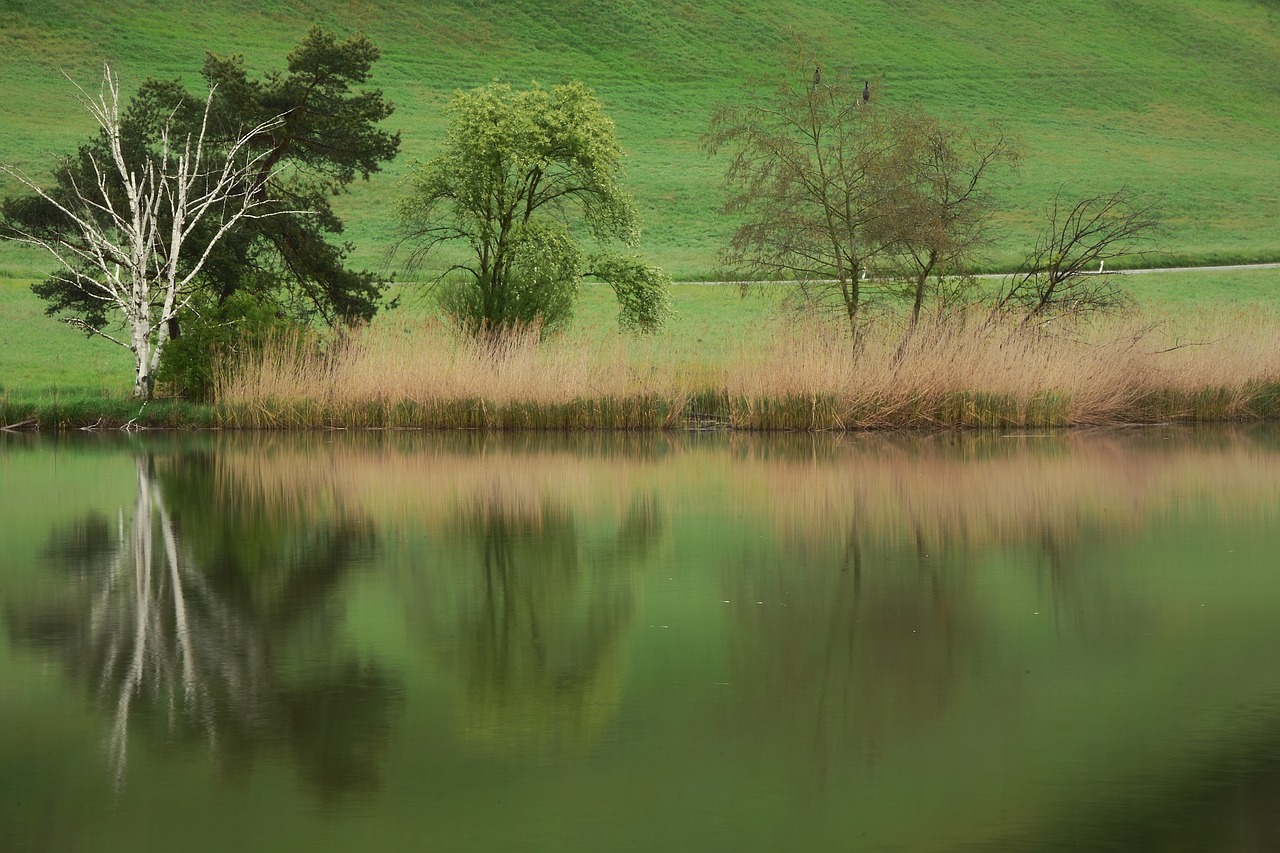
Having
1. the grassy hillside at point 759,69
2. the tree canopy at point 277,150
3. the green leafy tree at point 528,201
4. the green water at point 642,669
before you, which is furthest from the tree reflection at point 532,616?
the grassy hillside at point 759,69

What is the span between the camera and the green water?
655cm

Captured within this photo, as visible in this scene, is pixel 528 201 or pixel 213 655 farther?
pixel 528 201

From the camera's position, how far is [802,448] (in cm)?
2306

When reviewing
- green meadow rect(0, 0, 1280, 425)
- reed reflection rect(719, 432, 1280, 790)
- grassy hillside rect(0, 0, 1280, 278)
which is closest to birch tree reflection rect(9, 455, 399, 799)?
reed reflection rect(719, 432, 1280, 790)

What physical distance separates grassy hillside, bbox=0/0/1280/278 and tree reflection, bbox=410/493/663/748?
131 ft

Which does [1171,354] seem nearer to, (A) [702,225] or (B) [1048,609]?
(B) [1048,609]

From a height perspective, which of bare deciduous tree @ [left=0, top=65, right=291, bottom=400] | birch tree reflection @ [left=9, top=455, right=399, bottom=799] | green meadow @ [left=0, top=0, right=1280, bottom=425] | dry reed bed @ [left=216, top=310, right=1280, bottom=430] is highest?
green meadow @ [left=0, top=0, right=1280, bottom=425]

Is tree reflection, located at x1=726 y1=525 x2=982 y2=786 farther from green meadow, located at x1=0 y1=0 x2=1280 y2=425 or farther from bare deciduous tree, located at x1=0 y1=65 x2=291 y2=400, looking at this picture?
green meadow, located at x1=0 y1=0 x2=1280 y2=425

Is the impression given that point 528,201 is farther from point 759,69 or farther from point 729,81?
point 759,69

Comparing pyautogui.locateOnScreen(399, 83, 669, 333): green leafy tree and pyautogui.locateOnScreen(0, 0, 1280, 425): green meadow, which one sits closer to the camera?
pyautogui.locateOnScreen(399, 83, 669, 333): green leafy tree

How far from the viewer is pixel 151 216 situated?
91.0 ft

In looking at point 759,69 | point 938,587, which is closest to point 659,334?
point 938,587

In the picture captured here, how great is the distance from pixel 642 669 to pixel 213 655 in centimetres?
251

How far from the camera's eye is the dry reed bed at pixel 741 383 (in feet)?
85.1
